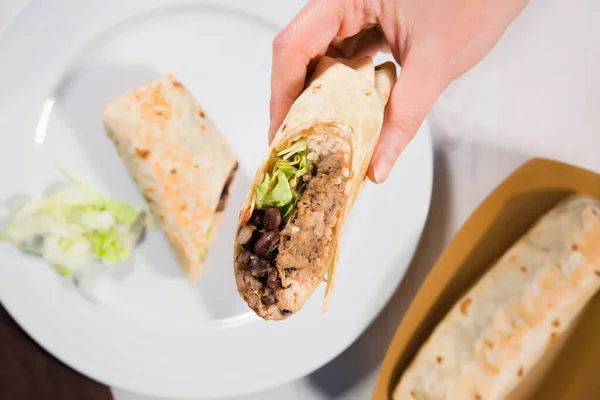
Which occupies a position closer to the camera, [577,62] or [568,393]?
[568,393]

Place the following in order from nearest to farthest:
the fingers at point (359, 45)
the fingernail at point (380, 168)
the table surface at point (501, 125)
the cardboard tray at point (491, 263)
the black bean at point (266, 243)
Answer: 1. the black bean at point (266, 243)
2. the fingernail at point (380, 168)
3. the fingers at point (359, 45)
4. the cardboard tray at point (491, 263)
5. the table surface at point (501, 125)

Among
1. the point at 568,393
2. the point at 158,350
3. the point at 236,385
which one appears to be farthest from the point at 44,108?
the point at 568,393

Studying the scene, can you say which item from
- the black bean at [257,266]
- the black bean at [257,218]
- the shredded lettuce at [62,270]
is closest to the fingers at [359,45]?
the black bean at [257,218]

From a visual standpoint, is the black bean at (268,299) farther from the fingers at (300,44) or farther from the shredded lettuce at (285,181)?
the fingers at (300,44)

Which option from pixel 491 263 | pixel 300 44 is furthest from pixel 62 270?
pixel 491 263

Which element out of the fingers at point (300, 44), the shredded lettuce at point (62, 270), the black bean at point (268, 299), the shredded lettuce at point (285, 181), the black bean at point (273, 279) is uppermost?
the fingers at point (300, 44)

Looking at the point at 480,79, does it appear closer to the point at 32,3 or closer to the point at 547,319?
the point at 547,319
